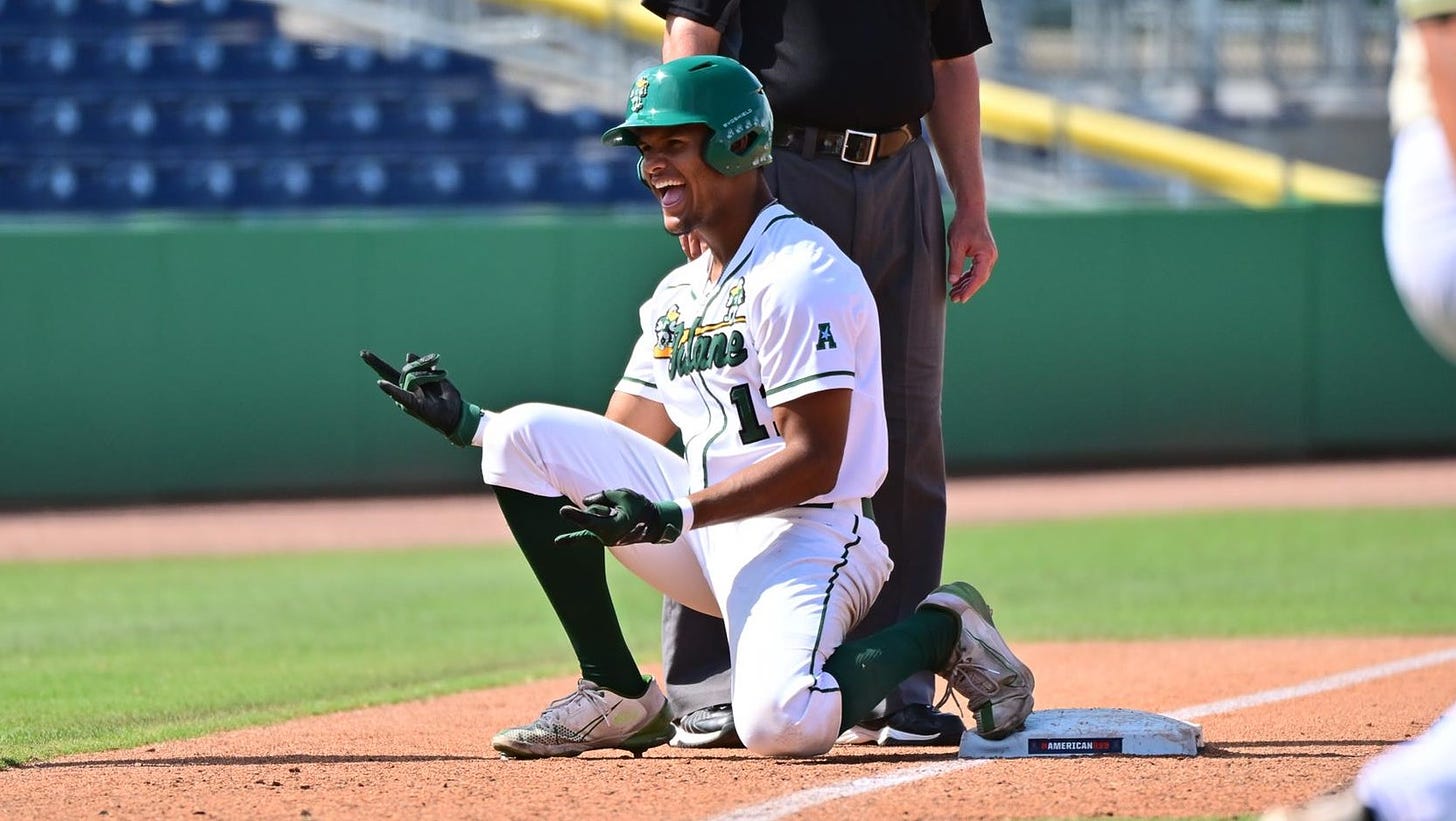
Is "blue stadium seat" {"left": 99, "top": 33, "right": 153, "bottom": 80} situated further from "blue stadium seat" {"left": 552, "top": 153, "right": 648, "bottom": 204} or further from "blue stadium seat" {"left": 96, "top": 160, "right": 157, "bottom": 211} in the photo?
"blue stadium seat" {"left": 552, "top": 153, "right": 648, "bottom": 204}

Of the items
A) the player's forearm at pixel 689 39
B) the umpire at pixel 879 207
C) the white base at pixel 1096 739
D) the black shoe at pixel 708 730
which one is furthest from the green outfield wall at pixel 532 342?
the white base at pixel 1096 739

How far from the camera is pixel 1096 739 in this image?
3883 millimetres

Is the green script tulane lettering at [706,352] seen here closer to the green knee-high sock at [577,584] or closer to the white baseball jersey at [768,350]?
the white baseball jersey at [768,350]

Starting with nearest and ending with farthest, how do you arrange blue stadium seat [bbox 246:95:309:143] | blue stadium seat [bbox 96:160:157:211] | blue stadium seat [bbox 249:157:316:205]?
blue stadium seat [bbox 96:160:157:211]
blue stadium seat [bbox 249:157:316:205]
blue stadium seat [bbox 246:95:309:143]

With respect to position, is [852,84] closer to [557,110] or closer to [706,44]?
[706,44]

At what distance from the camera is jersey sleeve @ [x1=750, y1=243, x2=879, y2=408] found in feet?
12.3

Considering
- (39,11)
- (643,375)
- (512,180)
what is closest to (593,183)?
(512,180)

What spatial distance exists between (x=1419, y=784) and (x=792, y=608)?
169 cm

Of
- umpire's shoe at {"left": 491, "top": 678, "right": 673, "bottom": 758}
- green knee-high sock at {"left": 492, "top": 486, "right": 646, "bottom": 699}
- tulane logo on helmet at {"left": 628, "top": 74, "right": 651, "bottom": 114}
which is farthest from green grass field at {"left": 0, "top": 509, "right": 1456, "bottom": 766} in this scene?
tulane logo on helmet at {"left": 628, "top": 74, "right": 651, "bottom": 114}

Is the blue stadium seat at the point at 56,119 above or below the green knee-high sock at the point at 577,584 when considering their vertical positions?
above

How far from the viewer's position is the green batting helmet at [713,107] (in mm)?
3844

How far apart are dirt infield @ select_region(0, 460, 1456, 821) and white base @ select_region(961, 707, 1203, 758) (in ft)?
0.24

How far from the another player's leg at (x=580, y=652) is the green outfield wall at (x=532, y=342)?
8486 millimetres

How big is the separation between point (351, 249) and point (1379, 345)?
7.11 meters
